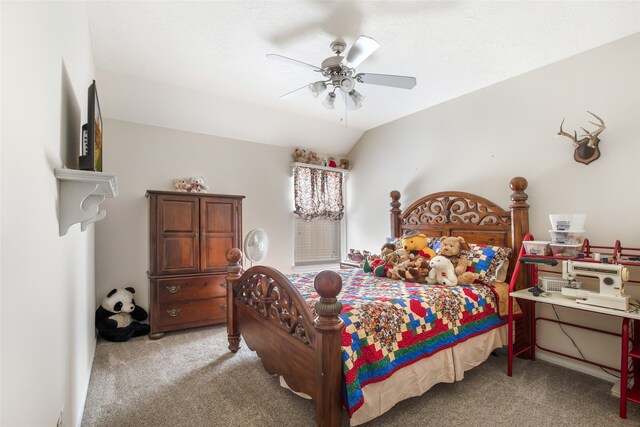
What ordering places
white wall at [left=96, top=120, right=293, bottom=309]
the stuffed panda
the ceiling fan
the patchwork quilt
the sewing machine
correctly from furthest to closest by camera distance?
white wall at [left=96, top=120, right=293, bottom=309]
the stuffed panda
the ceiling fan
the sewing machine
the patchwork quilt

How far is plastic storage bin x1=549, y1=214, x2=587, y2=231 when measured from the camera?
7.91ft

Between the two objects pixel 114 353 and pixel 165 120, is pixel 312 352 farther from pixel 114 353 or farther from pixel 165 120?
pixel 165 120

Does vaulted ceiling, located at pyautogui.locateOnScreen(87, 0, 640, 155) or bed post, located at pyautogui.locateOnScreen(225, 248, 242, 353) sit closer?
vaulted ceiling, located at pyautogui.locateOnScreen(87, 0, 640, 155)

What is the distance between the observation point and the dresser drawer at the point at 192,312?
340 centimetres

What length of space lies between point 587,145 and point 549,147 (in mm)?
315

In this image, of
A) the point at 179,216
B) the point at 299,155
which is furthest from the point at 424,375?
the point at 299,155

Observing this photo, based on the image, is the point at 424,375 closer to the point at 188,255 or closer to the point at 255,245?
the point at 255,245

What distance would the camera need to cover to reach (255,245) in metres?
3.74

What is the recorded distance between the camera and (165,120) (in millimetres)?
3807

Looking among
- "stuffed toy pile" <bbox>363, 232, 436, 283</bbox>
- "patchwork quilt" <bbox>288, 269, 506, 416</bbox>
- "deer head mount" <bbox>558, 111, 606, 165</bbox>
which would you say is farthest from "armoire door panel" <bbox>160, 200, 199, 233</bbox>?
"deer head mount" <bbox>558, 111, 606, 165</bbox>

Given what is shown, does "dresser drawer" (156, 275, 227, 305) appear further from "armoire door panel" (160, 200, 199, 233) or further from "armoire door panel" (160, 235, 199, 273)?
"armoire door panel" (160, 200, 199, 233)

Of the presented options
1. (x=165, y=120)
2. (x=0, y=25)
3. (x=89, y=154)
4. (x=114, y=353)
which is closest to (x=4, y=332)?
(x=0, y=25)

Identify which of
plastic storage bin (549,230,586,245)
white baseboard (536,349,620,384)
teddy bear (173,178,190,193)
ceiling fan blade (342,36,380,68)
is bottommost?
white baseboard (536,349,620,384)

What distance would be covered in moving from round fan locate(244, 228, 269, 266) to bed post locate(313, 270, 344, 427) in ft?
7.24
